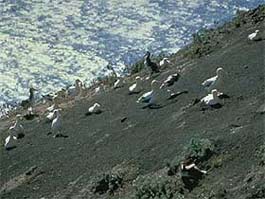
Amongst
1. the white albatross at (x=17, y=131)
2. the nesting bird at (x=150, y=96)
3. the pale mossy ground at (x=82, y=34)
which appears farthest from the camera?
the pale mossy ground at (x=82, y=34)

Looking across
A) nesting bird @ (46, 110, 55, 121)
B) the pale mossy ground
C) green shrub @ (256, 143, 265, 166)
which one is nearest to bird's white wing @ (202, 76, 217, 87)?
nesting bird @ (46, 110, 55, 121)

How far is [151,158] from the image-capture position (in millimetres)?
23141

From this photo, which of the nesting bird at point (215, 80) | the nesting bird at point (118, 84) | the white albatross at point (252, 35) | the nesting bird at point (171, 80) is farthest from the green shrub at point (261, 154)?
the nesting bird at point (118, 84)

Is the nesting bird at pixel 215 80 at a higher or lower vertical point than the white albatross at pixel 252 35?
higher

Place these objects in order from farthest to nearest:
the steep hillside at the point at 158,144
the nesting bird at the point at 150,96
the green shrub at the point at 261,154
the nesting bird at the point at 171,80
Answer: the nesting bird at the point at 171,80 < the nesting bird at the point at 150,96 < the steep hillside at the point at 158,144 < the green shrub at the point at 261,154

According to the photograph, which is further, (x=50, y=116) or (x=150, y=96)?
(x=50, y=116)

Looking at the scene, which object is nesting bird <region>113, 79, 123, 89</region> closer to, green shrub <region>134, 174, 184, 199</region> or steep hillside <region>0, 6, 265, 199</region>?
steep hillside <region>0, 6, 265, 199</region>

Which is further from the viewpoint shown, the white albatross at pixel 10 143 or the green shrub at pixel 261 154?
the white albatross at pixel 10 143

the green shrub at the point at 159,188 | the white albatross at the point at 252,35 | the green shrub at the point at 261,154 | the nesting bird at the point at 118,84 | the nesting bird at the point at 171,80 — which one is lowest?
the nesting bird at the point at 118,84

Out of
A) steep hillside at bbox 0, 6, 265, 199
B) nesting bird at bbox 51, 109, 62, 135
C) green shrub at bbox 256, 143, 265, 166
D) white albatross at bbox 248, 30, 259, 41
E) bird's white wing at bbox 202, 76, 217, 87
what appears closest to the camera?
green shrub at bbox 256, 143, 265, 166

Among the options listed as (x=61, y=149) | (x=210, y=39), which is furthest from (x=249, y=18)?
(x=61, y=149)

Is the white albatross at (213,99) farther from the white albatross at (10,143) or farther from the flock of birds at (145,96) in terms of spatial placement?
the white albatross at (10,143)

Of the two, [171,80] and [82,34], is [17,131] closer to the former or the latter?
[171,80]

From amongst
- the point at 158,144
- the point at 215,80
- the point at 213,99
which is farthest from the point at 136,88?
the point at 158,144
